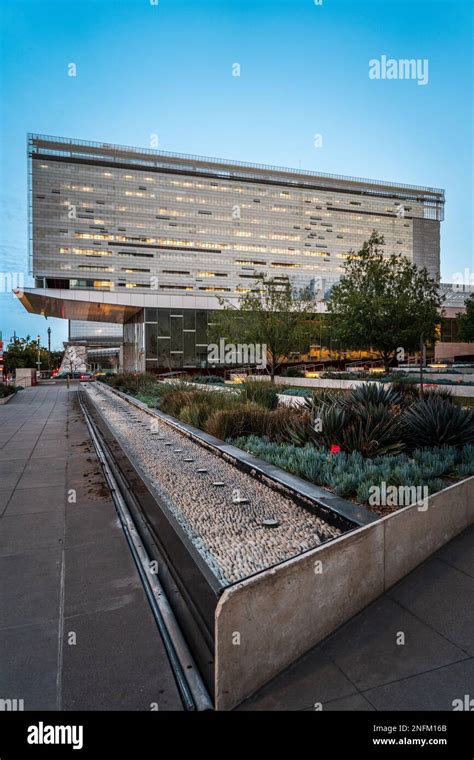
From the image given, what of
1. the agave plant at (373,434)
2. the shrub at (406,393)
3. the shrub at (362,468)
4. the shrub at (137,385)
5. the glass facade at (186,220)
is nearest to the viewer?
the shrub at (362,468)

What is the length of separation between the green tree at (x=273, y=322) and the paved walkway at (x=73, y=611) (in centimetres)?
1697

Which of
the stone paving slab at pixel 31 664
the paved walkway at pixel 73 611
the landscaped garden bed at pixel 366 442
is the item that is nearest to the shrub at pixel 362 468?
the landscaped garden bed at pixel 366 442

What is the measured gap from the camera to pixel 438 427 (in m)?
6.33

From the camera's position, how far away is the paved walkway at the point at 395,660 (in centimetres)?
220

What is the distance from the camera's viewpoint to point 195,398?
1263 centimetres

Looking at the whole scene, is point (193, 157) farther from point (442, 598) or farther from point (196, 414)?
point (442, 598)

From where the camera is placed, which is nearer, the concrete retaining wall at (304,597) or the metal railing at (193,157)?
the concrete retaining wall at (304,597)

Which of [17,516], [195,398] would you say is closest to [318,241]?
[195,398]

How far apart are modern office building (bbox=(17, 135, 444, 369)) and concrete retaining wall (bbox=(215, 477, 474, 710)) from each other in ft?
261

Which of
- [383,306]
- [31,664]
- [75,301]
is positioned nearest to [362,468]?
[31,664]

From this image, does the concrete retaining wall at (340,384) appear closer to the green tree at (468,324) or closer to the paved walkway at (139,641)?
the paved walkway at (139,641)
